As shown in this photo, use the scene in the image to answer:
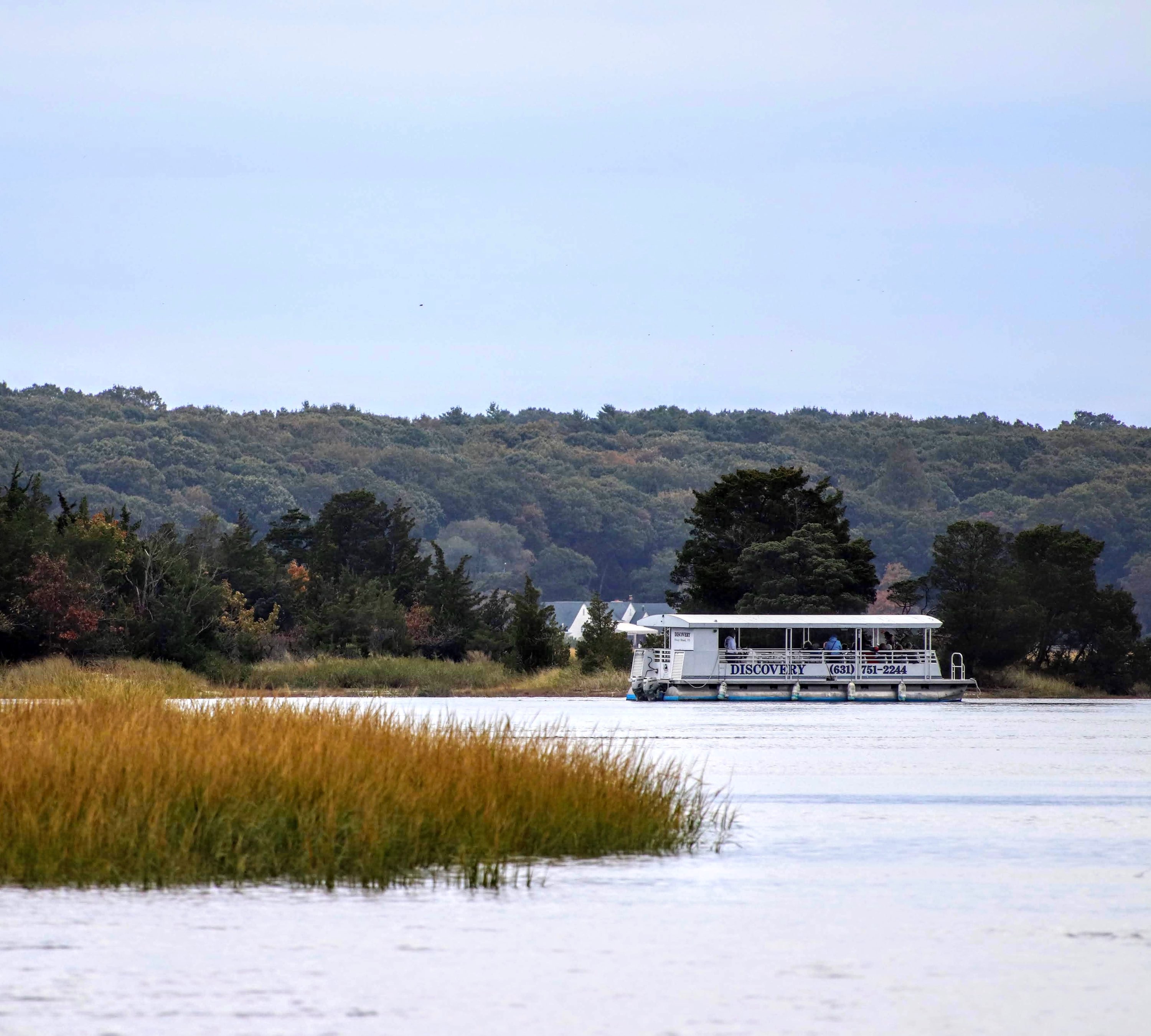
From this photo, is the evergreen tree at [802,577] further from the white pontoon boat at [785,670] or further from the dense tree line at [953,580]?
the white pontoon boat at [785,670]

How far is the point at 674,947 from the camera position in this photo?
15.1 meters

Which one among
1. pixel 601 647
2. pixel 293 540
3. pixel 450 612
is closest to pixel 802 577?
pixel 601 647

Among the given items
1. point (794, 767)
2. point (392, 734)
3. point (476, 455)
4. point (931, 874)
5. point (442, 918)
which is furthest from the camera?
point (476, 455)

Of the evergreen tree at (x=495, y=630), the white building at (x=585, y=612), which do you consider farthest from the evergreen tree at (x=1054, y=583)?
the white building at (x=585, y=612)

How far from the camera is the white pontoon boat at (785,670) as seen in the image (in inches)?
2778

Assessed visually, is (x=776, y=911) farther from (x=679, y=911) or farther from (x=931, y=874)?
(x=931, y=874)

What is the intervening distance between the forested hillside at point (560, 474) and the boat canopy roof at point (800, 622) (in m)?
74.5

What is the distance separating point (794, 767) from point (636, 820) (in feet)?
47.5

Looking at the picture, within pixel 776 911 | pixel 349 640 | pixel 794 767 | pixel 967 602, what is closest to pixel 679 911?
pixel 776 911

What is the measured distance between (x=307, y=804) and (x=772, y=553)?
6012 centimetres

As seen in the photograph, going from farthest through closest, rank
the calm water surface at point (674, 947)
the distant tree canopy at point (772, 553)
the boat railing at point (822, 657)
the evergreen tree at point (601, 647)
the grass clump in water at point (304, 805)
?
the evergreen tree at point (601, 647) < the distant tree canopy at point (772, 553) < the boat railing at point (822, 657) < the grass clump in water at point (304, 805) < the calm water surface at point (674, 947)

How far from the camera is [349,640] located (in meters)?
75.2

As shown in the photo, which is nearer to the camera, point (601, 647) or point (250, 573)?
point (250, 573)

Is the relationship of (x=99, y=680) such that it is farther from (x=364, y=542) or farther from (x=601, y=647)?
(x=364, y=542)
